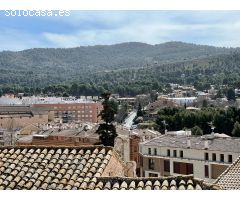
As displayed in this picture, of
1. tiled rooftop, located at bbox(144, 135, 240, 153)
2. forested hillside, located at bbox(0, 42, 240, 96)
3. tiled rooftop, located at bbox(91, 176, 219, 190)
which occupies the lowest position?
tiled rooftop, located at bbox(144, 135, 240, 153)

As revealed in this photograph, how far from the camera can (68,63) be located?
156125 mm

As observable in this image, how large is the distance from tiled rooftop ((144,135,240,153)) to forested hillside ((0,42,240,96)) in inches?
2437

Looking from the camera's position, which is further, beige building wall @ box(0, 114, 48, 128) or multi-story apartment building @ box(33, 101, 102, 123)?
multi-story apartment building @ box(33, 101, 102, 123)

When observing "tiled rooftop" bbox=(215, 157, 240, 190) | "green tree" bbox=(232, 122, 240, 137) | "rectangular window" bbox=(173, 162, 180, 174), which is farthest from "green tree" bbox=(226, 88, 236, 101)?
"tiled rooftop" bbox=(215, 157, 240, 190)

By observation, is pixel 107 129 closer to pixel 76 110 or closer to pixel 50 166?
pixel 50 166

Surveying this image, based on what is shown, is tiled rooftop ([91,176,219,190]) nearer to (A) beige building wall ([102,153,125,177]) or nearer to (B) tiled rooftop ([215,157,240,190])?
(A) beige building wall ([102,153,125,177])

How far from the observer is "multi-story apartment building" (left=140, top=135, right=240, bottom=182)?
63.2ft

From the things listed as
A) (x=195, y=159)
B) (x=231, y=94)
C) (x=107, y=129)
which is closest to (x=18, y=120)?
(x=107, y=129)

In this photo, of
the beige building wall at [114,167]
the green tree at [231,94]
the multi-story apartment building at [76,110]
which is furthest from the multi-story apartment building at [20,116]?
the beige building wall at [114,167]

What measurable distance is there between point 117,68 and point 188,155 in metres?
130

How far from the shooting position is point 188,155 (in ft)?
67.3

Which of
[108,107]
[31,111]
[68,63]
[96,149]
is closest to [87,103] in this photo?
[31,111]

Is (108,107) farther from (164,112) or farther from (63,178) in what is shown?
(164,112)
